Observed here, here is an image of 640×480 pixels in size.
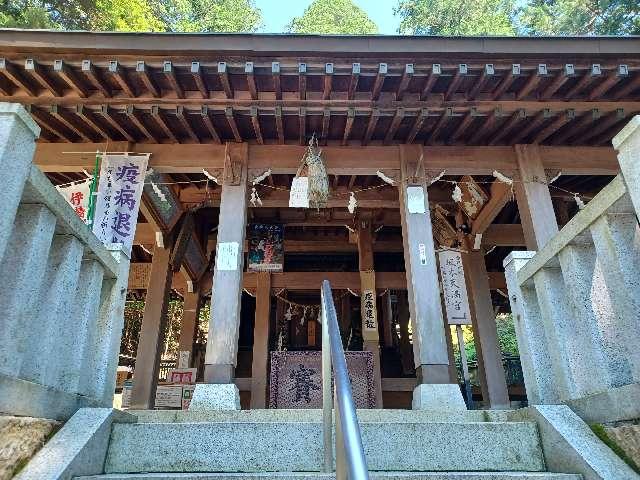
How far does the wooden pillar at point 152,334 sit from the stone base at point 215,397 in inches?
119

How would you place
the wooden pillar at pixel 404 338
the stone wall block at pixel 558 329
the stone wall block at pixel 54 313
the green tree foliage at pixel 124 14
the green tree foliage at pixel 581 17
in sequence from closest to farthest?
A: the stone wall block at pixel 54 313
the stone wall block at pixel 558 329
the wooden pillar at pixel 404 338
the green tree foliage at pixel 124 14
the green tree foliage at pixel 581 17

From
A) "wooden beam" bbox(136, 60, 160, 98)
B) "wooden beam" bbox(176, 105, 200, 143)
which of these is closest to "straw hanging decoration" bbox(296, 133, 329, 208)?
"wooden beam" bbox(176, 105, 200, 143)

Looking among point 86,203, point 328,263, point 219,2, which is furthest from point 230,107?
point 219,2

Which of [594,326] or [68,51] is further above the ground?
[68,51]

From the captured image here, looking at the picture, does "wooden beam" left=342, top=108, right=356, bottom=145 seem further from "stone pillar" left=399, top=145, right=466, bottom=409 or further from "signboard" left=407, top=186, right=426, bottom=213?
"signboard" left=407, top=186, right=426, bottom=213

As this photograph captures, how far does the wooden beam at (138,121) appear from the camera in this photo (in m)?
6.59

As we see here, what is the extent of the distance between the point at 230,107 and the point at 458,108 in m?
3.43

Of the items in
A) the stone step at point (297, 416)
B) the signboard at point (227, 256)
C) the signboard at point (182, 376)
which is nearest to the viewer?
the stone step at point (297, 416)

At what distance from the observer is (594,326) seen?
111 inches

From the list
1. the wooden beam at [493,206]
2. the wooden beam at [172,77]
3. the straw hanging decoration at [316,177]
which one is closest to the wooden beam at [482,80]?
the wooden beam at [493,206]

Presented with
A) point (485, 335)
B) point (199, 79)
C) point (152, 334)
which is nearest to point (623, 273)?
point (199, 79)

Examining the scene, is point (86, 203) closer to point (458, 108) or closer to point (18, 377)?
point (18, 377)

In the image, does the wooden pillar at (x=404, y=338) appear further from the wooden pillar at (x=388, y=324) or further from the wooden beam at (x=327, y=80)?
the wooden beam at (x=327, y=80)

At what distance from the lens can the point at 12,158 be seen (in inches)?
94.1
